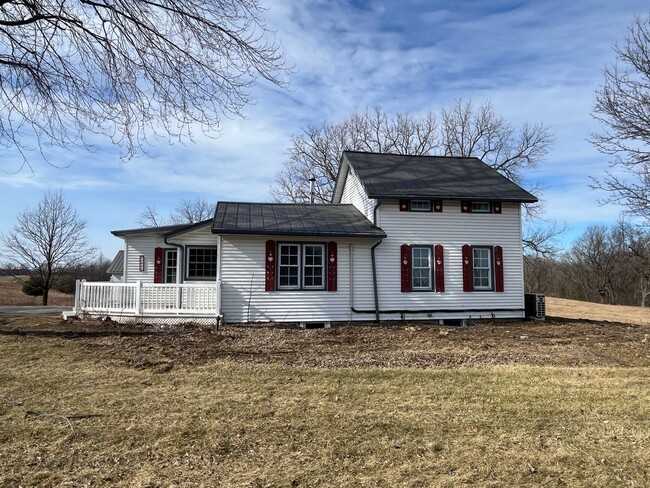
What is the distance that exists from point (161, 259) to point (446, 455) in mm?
15505

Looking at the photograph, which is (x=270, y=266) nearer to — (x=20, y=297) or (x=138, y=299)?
(x=138, y=299)

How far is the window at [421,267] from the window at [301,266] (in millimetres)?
3075

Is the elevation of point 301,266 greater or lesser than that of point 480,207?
lesser

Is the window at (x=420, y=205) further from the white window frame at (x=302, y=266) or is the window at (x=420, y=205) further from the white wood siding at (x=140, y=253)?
the white wood siding at (x=140, y=253)

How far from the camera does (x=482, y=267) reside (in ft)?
52.4

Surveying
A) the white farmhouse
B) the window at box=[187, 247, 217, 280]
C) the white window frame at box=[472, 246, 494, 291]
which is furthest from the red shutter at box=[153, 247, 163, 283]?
the white window frame at box=[472, 246, 494, 291]

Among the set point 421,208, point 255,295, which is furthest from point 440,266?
point 255,295

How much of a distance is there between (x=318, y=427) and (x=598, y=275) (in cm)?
5906

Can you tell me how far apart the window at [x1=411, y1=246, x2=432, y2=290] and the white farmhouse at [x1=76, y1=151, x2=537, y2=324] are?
0.03m

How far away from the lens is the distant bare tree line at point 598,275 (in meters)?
51.9

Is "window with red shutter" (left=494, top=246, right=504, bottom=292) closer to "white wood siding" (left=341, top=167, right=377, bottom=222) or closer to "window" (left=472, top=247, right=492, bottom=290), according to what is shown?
"window" (left=472, top=247, right=492, bottom=290)

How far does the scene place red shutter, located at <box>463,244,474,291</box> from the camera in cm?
1569

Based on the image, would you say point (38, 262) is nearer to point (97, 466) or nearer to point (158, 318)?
point (158, 318)

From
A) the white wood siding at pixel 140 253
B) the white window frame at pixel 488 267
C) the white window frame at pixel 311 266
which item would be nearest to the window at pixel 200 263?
the white wood siding at pixel 140 253
